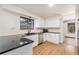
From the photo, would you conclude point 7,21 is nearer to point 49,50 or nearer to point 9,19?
point 9,19

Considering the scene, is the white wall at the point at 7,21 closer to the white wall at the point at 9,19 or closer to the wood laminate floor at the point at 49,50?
the white wall at the point at 9,19

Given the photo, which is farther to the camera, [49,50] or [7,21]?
[49,50]

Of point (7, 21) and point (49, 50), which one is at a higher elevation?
point (7, 21)

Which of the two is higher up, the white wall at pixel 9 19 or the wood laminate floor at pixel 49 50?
the white wall at pixel 9 19

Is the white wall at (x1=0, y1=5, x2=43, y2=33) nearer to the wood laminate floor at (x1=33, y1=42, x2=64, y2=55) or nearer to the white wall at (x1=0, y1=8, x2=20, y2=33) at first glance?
the white wall at (x1=0, y1=8, x2=20, y2=33)

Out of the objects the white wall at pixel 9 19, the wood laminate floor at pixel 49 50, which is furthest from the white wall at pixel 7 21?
the wood laminate floor at pixel 49 50

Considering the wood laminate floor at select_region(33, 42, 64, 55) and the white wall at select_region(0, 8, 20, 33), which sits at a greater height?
the white wall at select_region(0, 8, 20, 33)

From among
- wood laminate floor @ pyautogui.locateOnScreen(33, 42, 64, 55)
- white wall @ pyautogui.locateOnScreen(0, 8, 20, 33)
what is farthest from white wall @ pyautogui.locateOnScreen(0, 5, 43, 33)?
wood laminate floor @ pyautogui.locateOnScreen(33, 42, 64, 55)

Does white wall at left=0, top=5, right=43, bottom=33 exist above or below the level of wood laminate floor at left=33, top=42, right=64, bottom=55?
above

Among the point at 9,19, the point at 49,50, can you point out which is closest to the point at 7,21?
the point at 9,19
